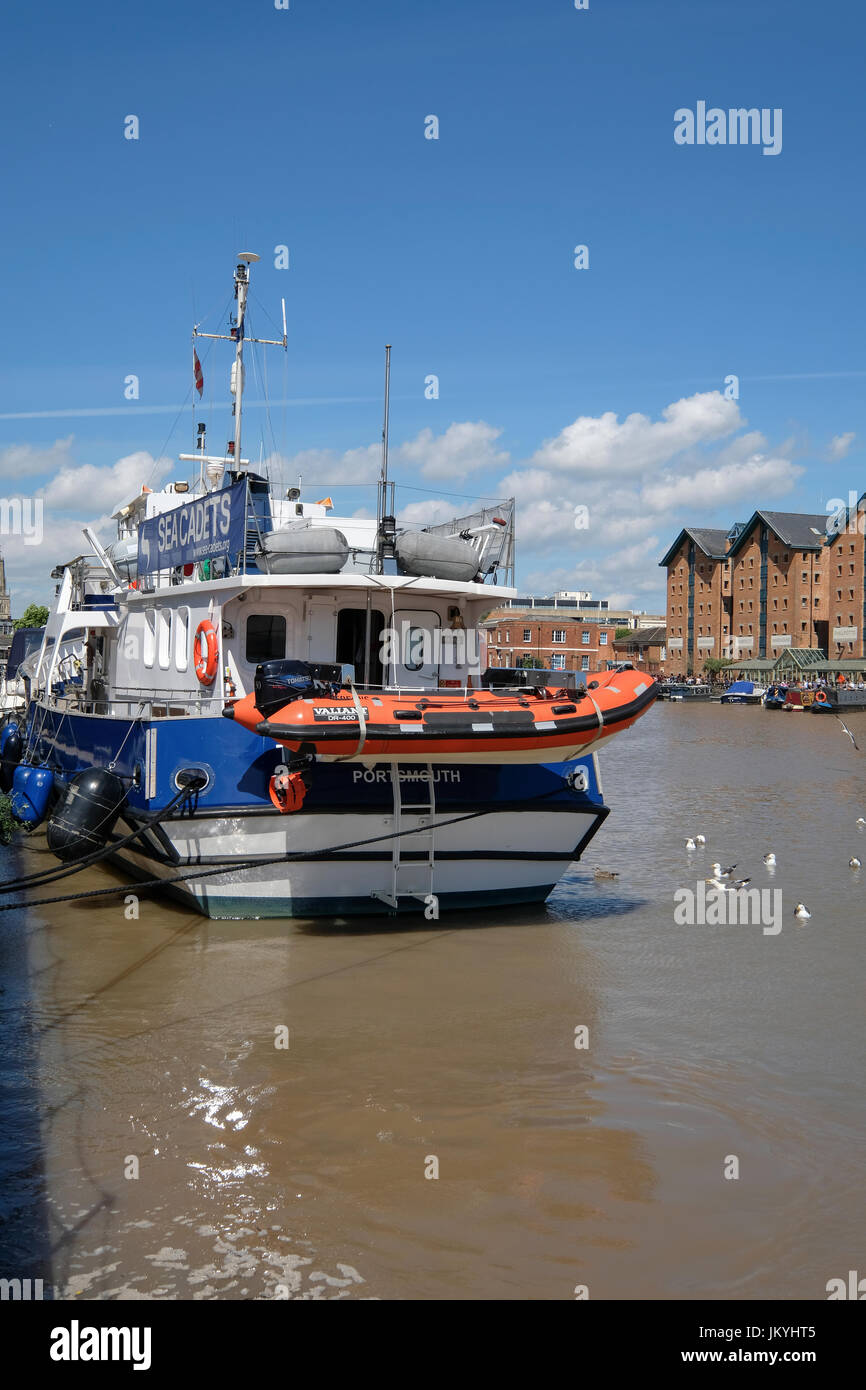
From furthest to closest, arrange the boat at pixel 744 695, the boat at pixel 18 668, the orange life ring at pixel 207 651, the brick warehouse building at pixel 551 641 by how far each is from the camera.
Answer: the brick warehouse building at pixel 551 641
the boat at pixel 744 695
the boat at pixel 18 668
the orange life ring at pixel 207 651

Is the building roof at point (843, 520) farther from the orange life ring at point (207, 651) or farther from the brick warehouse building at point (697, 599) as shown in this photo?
the orange life ring at point (207, 651)

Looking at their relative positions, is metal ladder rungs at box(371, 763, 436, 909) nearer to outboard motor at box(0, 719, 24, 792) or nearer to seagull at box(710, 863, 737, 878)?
seagull at box(710, 863, 737, 878)

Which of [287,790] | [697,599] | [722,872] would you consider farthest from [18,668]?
[697,599]

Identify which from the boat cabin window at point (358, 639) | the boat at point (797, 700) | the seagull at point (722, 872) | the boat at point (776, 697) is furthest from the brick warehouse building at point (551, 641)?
the boat cabin window at point (358, 639)

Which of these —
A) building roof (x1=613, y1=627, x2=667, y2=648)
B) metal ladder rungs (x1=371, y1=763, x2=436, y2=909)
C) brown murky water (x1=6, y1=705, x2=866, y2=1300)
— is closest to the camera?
brown murky water (x1=6, y1=705, x2=866, y2=1300)

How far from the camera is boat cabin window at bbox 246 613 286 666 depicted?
40.5 ft

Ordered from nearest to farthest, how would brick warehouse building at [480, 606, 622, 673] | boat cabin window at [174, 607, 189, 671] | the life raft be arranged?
1. the life raft
2. boat cabin window at [174, 607, 189, 671]
3. brick warehouse building at [480, 606, 622, 673]

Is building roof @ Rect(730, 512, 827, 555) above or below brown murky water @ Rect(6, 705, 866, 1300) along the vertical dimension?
above

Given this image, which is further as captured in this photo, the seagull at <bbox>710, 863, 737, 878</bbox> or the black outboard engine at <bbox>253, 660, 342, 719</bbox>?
the seagull at <bbox>710, 863, 737, 878</bbox>

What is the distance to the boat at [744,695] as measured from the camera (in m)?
82.4

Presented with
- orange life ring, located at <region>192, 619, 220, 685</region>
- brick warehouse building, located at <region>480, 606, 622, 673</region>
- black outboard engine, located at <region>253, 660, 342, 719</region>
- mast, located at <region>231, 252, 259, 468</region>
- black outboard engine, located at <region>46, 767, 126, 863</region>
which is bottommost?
black outboard engine, located at <region>46, 767, 126, 863</region>

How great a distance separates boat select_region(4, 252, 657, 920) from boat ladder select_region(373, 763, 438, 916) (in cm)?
Result: 2

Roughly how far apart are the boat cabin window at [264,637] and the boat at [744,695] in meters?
73.9

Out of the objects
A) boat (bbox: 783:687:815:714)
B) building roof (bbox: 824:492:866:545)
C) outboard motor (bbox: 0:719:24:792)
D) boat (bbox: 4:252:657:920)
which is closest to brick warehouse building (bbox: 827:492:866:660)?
building roof (bbox: 824:492:866:545)
